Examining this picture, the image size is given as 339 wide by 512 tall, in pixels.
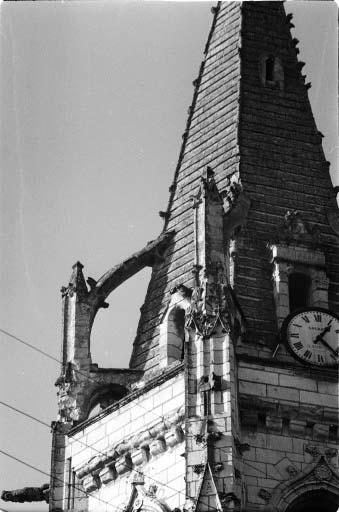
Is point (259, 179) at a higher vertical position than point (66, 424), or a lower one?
higher

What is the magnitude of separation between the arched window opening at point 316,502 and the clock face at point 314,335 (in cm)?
306

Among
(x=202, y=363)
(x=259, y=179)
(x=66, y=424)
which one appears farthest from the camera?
(x=259, y=179)

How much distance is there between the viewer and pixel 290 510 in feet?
133

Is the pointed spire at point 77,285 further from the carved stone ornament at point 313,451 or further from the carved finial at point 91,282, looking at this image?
the carved stone ornament at point 313,451

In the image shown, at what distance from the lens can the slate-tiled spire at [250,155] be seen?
45.6 metres

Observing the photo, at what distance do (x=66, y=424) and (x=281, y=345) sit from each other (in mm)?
5107

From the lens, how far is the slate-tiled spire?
150 feet

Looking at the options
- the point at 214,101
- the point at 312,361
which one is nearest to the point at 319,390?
the point at 312,361

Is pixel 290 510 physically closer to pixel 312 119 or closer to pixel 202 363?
pixel 202 363

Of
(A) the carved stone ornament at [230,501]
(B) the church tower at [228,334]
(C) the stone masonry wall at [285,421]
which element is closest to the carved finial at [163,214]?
(B) the church tower at [228,334]

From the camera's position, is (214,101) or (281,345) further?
(214,101)

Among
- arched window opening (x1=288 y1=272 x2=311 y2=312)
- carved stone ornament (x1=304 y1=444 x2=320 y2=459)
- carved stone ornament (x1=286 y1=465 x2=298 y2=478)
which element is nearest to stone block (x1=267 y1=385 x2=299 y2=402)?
carved stone ornament (x1=304 y1=444 x2=320 y2=459)

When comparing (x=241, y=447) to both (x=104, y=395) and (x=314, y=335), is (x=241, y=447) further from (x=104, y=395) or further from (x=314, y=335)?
(x=104, y=395)

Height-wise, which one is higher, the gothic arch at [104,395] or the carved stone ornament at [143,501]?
the gothic arch at [104,395]
